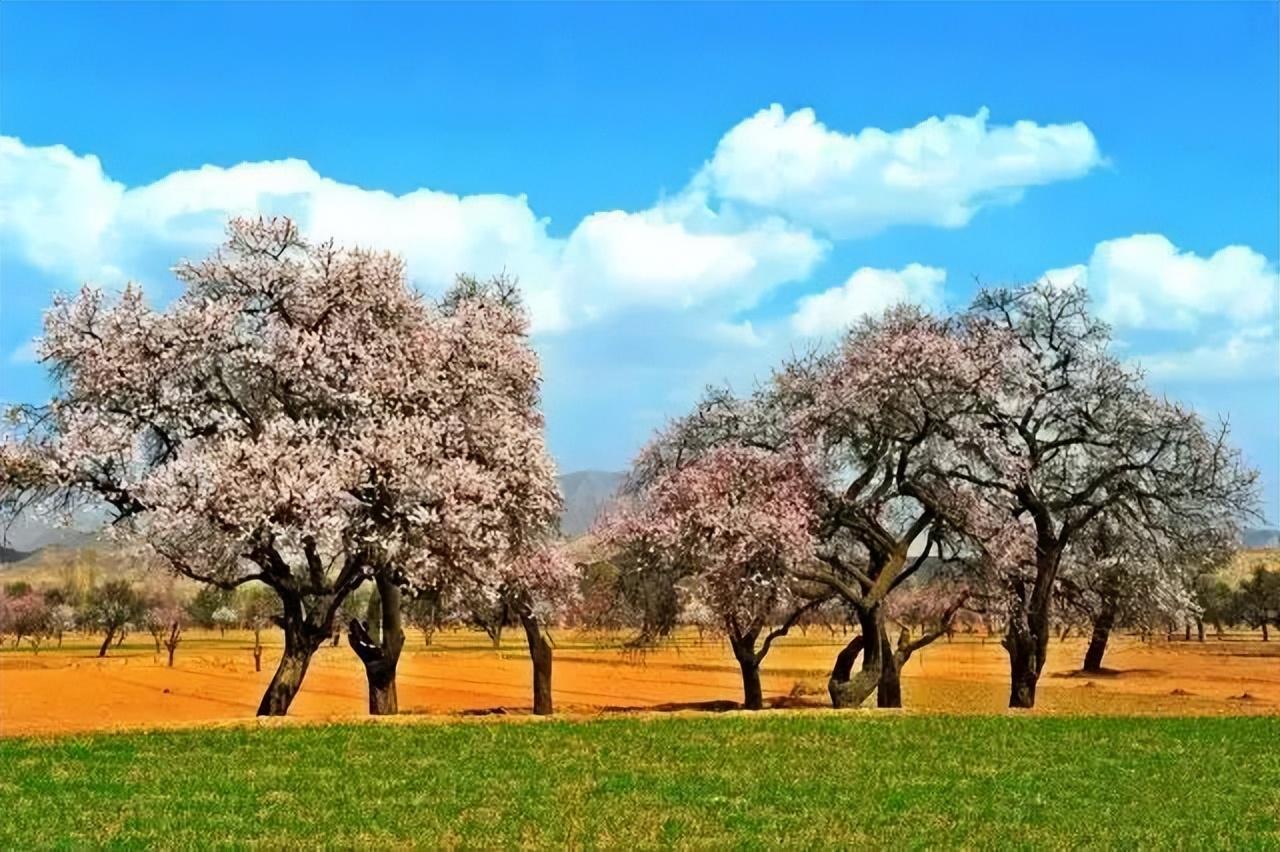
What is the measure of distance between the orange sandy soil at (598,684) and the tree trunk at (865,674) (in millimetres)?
2950

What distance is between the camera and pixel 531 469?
3309 cm

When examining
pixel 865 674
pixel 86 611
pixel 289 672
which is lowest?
pixel 86 611

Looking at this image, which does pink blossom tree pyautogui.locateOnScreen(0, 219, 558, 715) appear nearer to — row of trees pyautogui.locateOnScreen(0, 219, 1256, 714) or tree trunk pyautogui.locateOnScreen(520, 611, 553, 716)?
row of trees pyautogui.locateOnScreen(0, 219, 1256, 714)

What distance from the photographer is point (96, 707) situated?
174 feet

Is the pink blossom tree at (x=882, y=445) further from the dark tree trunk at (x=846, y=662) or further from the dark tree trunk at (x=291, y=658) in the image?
the dark tree trunk at (x=291, y=658)

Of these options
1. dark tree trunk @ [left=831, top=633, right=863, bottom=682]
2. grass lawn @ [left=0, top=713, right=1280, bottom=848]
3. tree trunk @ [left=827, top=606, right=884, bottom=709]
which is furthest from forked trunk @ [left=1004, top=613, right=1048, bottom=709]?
grass lawn @ [left=0, top=713, right=1280, bottom=848]

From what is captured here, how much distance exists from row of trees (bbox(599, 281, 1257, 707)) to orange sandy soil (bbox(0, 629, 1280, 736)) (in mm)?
Answer: 3844

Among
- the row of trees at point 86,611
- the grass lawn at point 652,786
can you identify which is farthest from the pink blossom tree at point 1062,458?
the row of trees at point 86,611

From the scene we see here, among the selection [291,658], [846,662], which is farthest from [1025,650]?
[291,658]

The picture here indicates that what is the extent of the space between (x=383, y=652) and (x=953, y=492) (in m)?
15.5

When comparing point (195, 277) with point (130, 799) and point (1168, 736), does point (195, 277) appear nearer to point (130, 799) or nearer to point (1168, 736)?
point (130, 799)

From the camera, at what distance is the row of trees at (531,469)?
29453mm

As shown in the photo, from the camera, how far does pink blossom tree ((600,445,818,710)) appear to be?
33656 millimetres

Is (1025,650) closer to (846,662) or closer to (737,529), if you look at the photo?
(846,662)
